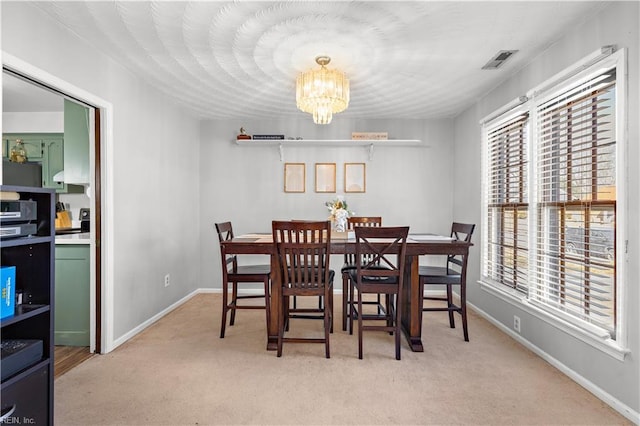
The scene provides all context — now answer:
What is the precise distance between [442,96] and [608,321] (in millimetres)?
2619

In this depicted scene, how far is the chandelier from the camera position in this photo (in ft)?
9.19

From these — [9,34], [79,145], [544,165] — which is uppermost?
[9,34]

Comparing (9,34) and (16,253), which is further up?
(9,34)

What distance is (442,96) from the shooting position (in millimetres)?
3844

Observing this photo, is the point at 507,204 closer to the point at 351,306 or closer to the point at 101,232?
the point at 351,306

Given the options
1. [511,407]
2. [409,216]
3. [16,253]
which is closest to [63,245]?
[16,253]

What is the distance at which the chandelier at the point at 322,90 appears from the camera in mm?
2801

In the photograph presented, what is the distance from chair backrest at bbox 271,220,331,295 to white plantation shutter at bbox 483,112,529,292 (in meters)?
1.76

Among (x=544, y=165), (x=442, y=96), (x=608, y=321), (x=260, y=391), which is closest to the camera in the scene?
(x=608, y=321)

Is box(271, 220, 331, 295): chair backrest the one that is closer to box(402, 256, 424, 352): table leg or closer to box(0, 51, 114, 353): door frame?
box(402, 256, 424, 352): table leg

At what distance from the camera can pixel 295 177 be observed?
4.85 m

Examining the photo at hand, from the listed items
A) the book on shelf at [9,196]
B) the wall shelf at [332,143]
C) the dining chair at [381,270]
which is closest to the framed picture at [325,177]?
the wall shelf at [332,143]

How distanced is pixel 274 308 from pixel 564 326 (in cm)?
215

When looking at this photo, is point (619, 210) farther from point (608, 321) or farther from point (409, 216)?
point (409, 216)
